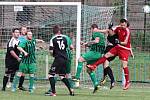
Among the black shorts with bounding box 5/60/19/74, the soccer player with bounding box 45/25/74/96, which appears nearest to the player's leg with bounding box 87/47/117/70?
the soccer player with bounding box 45/25/74/96

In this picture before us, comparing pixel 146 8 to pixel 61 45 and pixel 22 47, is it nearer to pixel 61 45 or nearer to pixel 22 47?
pixel 22 47

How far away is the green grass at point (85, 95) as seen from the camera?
16422 mm

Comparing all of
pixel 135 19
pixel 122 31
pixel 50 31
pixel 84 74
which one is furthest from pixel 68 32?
pixel 135 19

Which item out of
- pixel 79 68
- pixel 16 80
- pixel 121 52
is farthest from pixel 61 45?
pixel 79 68

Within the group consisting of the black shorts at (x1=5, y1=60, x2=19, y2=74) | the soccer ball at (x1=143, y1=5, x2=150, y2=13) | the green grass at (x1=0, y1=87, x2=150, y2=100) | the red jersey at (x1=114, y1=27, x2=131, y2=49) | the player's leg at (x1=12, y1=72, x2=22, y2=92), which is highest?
the soccer ball at (x1=143, y1=5, x2=150, y2=13)

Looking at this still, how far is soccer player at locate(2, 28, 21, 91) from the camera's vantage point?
1892 centimetres

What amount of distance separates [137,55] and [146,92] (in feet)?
25.3

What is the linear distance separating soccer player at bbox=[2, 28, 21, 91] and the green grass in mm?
878

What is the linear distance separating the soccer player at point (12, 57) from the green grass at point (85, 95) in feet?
2.88

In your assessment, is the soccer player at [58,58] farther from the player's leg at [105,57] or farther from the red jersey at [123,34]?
the red jersey at [123,34]

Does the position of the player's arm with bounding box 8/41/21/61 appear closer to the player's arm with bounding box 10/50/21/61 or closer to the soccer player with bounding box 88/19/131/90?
the player's arm with bounding box 10/50/21/61

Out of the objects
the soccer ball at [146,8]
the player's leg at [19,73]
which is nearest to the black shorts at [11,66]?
the player's leg at [19,73]

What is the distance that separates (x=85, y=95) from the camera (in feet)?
57.0

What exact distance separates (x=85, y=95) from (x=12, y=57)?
10.0 feet
